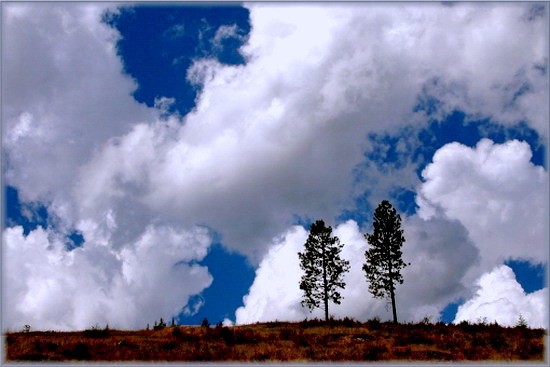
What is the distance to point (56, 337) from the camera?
2255cm

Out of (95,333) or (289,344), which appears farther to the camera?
(95,333)

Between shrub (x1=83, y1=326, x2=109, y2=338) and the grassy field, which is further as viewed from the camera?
shrub (x1=83, y1=326, x2=109, y2=338)

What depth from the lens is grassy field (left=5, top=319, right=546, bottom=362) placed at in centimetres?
1759

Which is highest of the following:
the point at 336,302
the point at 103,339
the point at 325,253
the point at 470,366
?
the point at 325,253

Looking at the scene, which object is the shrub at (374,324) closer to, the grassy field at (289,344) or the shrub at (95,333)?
the grassy field at (289,344)

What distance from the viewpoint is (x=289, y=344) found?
67.0ft

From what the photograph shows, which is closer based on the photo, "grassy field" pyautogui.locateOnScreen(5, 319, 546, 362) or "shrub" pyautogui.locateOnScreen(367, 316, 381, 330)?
"grassy field" pyautogui.locateOnScreen(5, 319, 546, 362)

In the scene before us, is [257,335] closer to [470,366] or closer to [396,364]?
[396,364]

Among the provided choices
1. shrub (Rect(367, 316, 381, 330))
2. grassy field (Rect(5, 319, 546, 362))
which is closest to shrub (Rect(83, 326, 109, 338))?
grassy field (Rect(5, 319, 546, 362))

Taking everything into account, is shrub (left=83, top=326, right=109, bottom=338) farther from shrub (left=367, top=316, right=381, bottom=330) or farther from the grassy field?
shrub (left=367, top=316, right=381, bottom=330)

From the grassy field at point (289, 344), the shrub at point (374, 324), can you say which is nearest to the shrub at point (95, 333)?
the grassy field at point (289, 344)

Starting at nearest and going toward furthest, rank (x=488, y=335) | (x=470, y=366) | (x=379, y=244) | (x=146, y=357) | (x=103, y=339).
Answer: (x=470, y=366) → (x=146, y=357) → (x=103, y=339) → (x=488, y=335) → (x=379, y=244)

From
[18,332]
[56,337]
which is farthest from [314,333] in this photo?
[18,332]

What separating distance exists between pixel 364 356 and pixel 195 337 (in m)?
8.72
